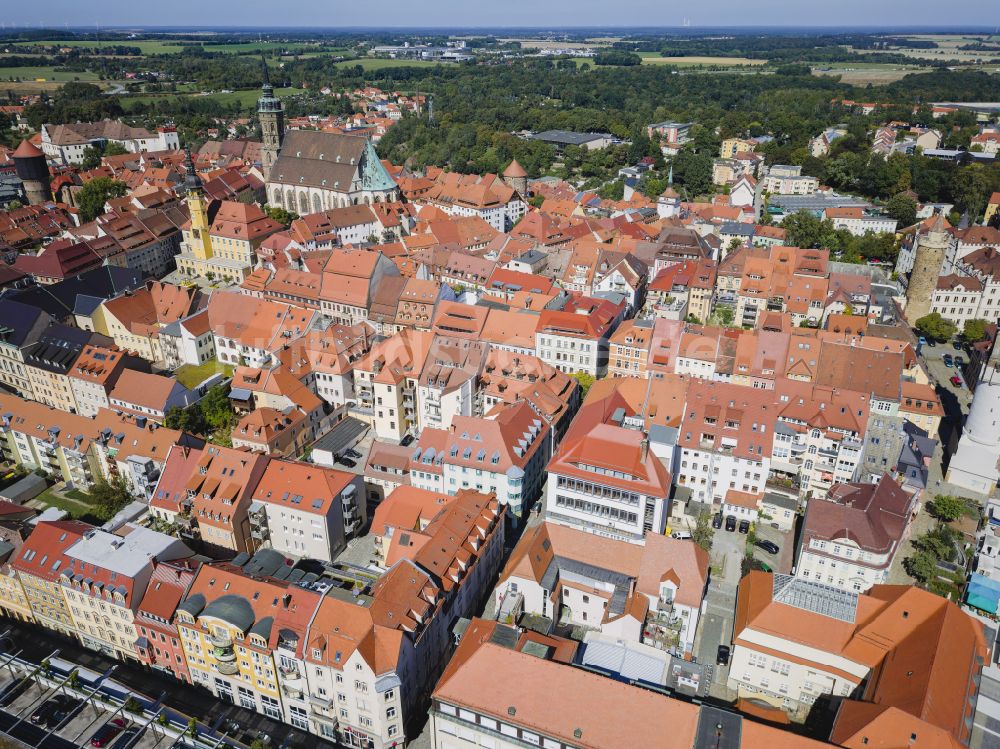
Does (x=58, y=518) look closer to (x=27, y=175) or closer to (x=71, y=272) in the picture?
(x=71, y=272)

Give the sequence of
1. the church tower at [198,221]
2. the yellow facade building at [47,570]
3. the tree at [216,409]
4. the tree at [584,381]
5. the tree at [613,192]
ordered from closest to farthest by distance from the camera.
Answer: the yellow facade building at [47,570], the tree at [216,409], the tree at [584,381], the church tower at [198,221], the tree at [613,192]

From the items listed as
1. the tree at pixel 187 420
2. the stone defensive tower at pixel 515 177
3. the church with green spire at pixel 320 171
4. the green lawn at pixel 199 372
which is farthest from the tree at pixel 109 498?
the stone defensive tower at pixel 515 177

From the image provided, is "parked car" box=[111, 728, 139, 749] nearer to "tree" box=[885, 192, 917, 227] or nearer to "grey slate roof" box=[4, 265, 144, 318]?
"grey slate roof" box=[4, 265, 144, 318]

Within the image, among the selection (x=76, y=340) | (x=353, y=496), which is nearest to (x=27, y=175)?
(x=76, y=340)

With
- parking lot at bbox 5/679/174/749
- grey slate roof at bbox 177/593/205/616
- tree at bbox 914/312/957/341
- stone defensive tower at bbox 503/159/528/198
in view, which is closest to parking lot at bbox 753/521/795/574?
grey slate roof at bbox 177/593/205/616

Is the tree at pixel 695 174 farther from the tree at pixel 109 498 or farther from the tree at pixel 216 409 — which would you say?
the tree at pixel 109 498
